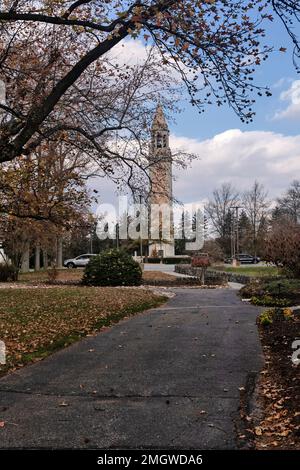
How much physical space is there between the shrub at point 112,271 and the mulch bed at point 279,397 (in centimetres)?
1500

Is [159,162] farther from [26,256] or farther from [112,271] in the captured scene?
[26,256]

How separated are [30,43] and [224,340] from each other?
7674mm

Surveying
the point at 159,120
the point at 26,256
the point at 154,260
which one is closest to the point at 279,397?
the point at 159,120

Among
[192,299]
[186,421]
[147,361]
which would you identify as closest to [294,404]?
[186,421]

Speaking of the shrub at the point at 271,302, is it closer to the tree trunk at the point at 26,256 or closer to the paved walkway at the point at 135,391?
the paved walkway at the point at 135,391

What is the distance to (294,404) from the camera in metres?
5.18

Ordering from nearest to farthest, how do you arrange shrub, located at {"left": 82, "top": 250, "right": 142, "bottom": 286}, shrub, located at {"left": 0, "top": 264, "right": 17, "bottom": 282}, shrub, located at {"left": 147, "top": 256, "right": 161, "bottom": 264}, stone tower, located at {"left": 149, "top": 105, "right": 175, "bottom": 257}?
stone tower, located at {"left": 149, "top": 105, "right": 175, "bottom": 257} → shrub, located at {"left": 82, "top": 250, "right": 142, "bottom": 286} → shrub, located at {"left": 0, "top": 264, "right": 17, "bottom": 282} → shrub, located at {"left": 147, "top": 256, "right": 161, "bottom": 264}

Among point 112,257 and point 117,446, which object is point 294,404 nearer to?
point 117,446

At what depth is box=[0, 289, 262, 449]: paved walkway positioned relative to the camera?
4520 millimetres

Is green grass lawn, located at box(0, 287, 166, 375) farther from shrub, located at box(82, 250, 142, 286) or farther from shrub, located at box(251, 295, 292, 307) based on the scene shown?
shrub, located at box(82, 250, 142, 286)

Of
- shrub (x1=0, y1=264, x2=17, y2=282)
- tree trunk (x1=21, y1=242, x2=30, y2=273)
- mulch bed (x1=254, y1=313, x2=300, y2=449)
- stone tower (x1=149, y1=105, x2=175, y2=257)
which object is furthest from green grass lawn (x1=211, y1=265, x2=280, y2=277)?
mulch bed (x1=254, y1=313, x2=300, y2=449)

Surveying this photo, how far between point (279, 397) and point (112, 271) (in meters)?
18.4

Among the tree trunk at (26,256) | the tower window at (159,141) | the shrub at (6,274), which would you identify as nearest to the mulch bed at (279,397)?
the tower window at (159,141)

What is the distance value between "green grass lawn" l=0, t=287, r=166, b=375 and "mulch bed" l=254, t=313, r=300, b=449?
354 cm
